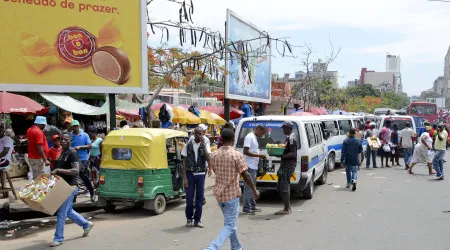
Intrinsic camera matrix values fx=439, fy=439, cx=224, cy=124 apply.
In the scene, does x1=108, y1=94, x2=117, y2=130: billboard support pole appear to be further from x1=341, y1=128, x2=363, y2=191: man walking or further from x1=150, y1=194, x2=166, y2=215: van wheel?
x1=341, y1=128, x2=363, y2=191: man walking

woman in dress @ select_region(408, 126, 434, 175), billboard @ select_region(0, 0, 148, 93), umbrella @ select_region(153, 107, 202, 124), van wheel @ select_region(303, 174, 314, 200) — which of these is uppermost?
billboard @ select_region(0, 0, 148, 93)

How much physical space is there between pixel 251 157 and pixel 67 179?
345 cm

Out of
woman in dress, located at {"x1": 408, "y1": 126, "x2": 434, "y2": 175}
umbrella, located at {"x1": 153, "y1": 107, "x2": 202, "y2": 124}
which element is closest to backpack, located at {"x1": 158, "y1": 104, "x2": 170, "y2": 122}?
umbrella, located at {"x1": 153, "y1": 107, "x2": 202, "y2": 124}

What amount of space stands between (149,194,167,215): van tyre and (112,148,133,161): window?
3.17 ft

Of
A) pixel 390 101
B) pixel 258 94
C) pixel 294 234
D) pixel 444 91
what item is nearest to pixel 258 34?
pixel 258 94

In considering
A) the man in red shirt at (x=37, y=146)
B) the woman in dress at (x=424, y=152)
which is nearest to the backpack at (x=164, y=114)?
the man in red shirt at (x=37, y=146)

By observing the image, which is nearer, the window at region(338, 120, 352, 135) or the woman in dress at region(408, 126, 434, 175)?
the woman in dress at region(408, 126, 434, 175)

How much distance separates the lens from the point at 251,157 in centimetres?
856

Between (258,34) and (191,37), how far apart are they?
12.0 meters

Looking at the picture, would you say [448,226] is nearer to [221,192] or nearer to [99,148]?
[221,192]

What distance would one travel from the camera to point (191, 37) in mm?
12547

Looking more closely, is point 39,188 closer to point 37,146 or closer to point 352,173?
point 37,146

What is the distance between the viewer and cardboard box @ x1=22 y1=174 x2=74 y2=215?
20.6 feet

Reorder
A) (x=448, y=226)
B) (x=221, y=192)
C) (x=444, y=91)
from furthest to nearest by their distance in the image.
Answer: (x=444, y=91)
(x=448, y=226)
(x=221, y=192)
